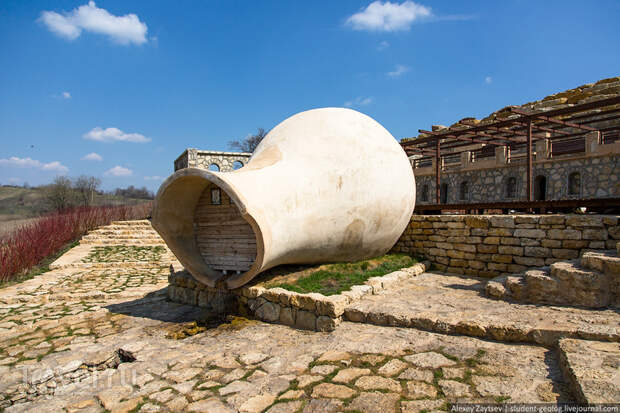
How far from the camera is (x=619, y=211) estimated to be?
5.56 m

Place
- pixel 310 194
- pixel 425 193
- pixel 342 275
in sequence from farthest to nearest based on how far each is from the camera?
pixel 425 193, pixel 342 275, pixel 310 194

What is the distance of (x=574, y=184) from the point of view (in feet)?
49.9

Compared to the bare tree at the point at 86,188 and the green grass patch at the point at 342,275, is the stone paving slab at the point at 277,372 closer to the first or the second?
the green grass patch at the point at 342,275

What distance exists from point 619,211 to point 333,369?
17.2ft

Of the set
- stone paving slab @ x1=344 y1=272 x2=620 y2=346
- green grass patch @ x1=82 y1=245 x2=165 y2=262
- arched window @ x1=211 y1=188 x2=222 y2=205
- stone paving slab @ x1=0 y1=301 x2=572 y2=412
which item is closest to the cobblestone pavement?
stone paving slab @ x1=0 y1=301 x2=572 y2=412

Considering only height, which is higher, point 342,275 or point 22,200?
point 22,200

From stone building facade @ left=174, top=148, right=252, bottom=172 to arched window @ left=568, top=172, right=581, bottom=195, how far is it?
48.0ft

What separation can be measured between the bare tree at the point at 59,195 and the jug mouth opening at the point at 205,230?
66.0 ft

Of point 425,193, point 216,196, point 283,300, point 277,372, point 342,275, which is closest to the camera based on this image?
point 277,372

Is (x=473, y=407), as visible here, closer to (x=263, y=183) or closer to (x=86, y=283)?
(x=263, y=183)

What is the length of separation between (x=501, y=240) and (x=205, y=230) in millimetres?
5042

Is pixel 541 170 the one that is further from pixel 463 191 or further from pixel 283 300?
pixel 283 300

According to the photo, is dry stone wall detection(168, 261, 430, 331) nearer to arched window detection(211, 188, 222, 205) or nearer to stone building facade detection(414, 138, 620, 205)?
arched window detection(211, 188, 222, 205)

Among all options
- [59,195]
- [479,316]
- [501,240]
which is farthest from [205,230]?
[59,195]
